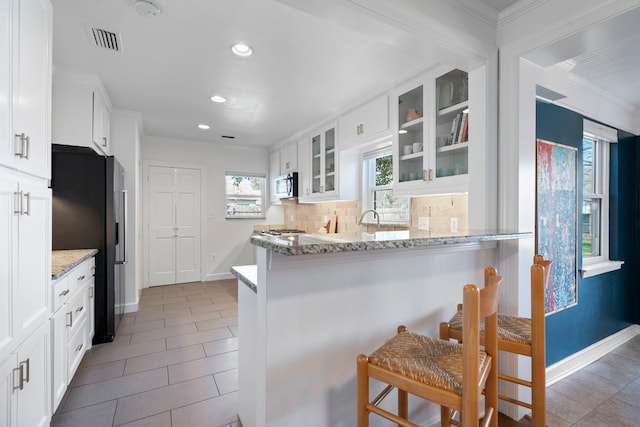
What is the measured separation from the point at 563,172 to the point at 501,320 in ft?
4.84

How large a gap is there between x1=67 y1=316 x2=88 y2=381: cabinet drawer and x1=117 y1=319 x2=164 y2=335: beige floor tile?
0.62 meters

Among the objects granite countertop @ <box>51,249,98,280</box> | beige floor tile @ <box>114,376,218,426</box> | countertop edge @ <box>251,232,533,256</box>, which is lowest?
beige floor tile @ <box>114,376,218,426</box>

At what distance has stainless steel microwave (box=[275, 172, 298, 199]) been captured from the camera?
4.69 metres

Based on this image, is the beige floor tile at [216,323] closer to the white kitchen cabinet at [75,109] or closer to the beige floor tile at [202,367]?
the beige floor tile at [202,367]

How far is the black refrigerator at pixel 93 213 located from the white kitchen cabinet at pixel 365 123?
7.66 ft

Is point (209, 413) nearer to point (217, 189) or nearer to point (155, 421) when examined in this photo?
point (155, 421)

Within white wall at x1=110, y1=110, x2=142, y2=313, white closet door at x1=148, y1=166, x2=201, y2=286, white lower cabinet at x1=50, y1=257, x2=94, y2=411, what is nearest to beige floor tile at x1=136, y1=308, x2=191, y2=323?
white wall at x1=110, y1=110, x2=142, y2=313

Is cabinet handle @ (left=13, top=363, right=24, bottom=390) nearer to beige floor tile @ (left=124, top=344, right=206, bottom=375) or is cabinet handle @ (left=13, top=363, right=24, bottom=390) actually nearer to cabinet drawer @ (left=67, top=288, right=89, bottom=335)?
cabinet drawer @ (left=67, top=288, right=89, bottom=335)

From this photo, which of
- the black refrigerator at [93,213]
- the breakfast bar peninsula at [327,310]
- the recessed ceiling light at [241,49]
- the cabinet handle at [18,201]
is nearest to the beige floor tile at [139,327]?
the black refrigerator at [93,213]

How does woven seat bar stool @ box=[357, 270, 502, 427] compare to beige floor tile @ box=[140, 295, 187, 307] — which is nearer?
woven seat bar stool @ box=[357, 270, 502, 427]

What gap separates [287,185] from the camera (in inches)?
190

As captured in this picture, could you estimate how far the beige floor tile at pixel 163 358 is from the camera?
2373 mm

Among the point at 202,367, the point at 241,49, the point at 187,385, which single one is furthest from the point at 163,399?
the point at 241,49

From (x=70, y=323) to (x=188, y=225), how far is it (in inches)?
128
